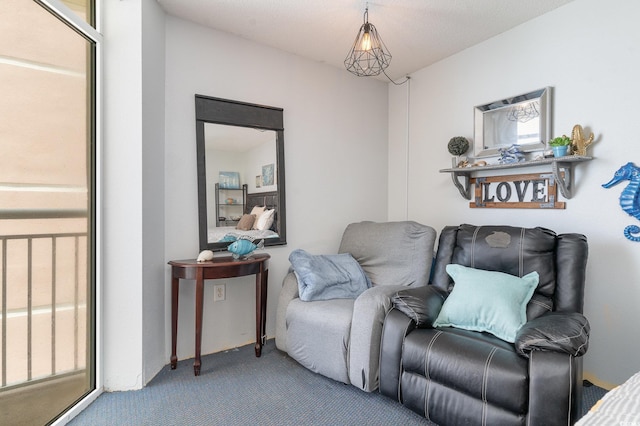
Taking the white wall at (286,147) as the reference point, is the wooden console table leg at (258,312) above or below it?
below

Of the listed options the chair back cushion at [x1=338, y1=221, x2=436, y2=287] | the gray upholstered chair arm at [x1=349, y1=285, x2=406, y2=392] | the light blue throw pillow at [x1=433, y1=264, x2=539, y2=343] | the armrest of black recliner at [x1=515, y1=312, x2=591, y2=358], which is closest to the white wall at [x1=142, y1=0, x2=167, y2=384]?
the gray upholstered chair arm at [x1=349, y1=285, x2=406, y2=392]

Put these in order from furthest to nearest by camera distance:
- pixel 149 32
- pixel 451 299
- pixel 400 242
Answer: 1. pixel 400 242
2. pixel 149 32
3. pixel 451 299

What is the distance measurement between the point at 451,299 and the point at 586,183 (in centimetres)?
122

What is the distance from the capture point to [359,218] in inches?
137

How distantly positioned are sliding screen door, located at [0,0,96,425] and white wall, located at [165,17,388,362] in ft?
1.80

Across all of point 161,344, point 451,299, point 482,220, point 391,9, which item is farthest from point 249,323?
point 391,9

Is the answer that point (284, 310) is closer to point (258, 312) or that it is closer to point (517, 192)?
point (258, 312)

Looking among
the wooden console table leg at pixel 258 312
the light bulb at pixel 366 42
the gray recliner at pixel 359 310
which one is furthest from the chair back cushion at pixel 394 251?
the light bulb at pixel 366 42

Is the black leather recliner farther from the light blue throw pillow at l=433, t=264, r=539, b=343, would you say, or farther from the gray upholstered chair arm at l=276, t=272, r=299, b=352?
the gray upholstered chair arm at l=276, t=272, r=299, b=352

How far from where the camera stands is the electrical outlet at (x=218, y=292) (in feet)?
8.60

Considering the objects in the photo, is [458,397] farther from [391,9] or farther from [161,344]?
[391,9]

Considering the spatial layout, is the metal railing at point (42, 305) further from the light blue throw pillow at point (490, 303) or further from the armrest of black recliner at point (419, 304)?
the light blue throw pillow at point (490, 303)

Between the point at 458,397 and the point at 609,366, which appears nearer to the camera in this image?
the point at 458,397

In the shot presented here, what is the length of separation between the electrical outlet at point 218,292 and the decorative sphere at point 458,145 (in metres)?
2.20
